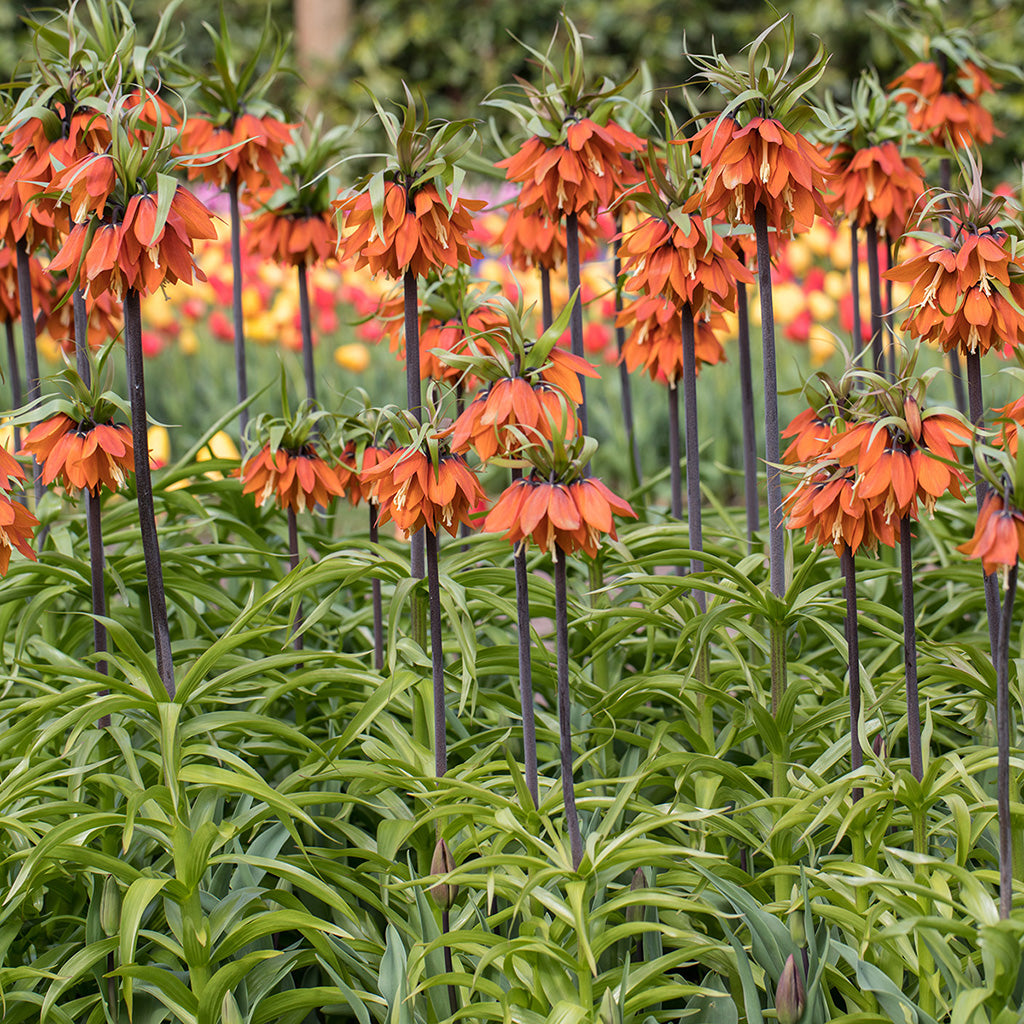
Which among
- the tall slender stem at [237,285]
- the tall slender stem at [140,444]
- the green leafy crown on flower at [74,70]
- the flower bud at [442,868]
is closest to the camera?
the flower bud at [442,868]

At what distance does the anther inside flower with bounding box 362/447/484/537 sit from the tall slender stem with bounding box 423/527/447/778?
0.30 ft

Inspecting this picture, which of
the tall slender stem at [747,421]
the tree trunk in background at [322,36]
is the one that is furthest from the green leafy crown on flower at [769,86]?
the tree trunk in background at [322,36]

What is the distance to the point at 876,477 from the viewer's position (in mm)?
1746

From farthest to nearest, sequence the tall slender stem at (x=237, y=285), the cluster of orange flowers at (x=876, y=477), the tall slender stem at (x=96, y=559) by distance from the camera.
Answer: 1. the tall slender stem at (x=237, y=285)
2. the tall slender stem at (x=96, y=559)
3. the cluster of orange flowers at (x=876, y=477)

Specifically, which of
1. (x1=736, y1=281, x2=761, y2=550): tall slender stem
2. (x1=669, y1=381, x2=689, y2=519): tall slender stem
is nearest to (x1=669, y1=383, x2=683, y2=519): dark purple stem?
(x1=669, y1=381, x2=689, y2=519): tall slender stem

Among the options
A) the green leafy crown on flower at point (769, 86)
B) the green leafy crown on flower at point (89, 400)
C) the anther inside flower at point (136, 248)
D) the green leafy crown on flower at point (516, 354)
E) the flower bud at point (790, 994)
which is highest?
the green leafy crown on flower at point (769, 86)

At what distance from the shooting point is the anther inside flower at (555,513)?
1668 millimetres

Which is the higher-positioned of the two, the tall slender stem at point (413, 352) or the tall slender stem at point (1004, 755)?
the tall slender stem at point (413, 352)

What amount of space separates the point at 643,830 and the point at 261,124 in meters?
2.06

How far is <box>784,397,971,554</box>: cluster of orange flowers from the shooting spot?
5.71 ft

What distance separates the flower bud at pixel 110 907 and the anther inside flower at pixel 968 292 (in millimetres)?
1715

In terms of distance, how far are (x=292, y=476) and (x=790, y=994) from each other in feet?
4.58

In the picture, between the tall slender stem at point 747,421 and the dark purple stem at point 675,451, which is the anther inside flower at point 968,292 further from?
the dark purple stem at point 675,451

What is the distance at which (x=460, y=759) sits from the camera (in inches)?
96.3
